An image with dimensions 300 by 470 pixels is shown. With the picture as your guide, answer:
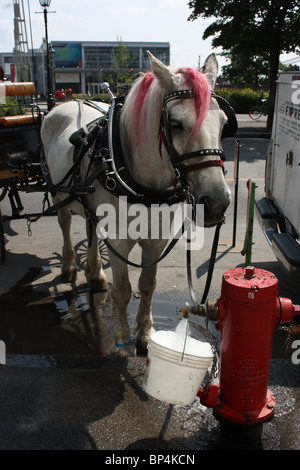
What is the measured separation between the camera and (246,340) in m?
2.69

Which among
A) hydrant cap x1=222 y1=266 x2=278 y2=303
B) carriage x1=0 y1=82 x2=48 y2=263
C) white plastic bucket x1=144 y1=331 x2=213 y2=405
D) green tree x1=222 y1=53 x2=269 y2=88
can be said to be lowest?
white plastic bucket x1=144 y1=331 x2=213 y2=405

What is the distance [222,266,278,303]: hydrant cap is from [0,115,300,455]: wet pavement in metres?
0.98

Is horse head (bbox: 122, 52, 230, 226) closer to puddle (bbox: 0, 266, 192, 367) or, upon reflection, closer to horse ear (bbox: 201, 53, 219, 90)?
horse ear (bbox: 201, 53, 219, 90)

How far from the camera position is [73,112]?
4980 mm

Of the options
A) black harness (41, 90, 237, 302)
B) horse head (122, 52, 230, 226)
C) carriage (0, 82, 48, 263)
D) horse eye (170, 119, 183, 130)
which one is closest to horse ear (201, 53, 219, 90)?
black harness (41, 90, 237, 302)

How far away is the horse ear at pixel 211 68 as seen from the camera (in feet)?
9.81

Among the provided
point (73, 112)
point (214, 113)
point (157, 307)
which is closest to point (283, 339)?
point (157, 307)

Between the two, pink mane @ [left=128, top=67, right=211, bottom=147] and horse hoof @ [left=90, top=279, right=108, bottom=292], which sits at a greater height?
pink mane @ [left=128, top=67, right=211, bottom=147]

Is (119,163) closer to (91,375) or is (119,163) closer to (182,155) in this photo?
(182,155)

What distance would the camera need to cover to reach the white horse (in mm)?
2555

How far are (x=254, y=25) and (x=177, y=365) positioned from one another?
19659 millimetres

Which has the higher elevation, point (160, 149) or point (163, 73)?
point (163, 73)

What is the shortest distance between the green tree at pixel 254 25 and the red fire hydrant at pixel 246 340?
59.1 feet

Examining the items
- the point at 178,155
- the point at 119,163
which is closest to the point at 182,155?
the point at 178,155
